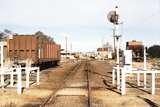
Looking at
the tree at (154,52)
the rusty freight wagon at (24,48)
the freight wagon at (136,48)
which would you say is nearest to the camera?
the rusty freight wagon at (24,48)

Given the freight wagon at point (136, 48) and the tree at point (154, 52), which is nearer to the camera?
the freight wagon at point (136, 48)

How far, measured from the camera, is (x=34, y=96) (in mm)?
16422

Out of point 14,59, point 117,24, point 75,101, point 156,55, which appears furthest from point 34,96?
point 156,55

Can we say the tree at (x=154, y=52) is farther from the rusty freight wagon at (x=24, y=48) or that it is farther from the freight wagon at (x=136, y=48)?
the rusty freight wagon at (x=24, y=48)

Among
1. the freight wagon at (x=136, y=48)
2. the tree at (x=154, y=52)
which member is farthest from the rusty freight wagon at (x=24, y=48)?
the tree at (x=154, y=52)

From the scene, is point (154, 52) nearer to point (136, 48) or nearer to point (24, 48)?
point (136, 48)

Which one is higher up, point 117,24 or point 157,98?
point 117,24

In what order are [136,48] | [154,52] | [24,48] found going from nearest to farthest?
[24,48] < [136,48] < [154,52]

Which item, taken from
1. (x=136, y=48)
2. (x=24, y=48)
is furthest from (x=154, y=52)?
(x=24, y=48)

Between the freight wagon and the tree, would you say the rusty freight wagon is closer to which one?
the freight wagon

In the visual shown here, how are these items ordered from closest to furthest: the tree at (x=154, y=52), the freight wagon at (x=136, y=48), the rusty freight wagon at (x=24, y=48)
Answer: the rusty freight wagon at (x=24, y=48) < the freight wagon at (x=136, y=48) < the tree at (x=154, y=52)

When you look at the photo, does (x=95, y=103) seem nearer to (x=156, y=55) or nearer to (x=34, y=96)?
(x=34, y=96)

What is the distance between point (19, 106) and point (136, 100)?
170 inches

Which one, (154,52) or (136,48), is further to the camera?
(154,52)
